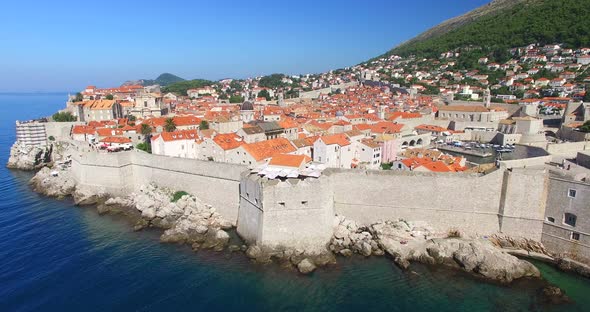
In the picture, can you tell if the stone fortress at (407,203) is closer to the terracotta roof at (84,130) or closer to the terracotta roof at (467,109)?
the terracotta roof at (84,130)

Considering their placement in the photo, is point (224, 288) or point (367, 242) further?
point (367, 242)

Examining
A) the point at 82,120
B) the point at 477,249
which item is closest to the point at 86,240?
the point at 477,249

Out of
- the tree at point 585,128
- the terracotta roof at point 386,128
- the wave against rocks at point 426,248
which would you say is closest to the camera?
the wave against rocks at point 426,248

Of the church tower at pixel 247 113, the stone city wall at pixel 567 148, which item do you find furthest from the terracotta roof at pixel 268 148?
the stone city wall at pixel 567 148

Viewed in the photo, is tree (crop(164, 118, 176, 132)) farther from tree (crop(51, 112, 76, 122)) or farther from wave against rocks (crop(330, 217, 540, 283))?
wave against rocks (crop(330, 217, 540, 283))

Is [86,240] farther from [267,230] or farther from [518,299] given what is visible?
[518,299]

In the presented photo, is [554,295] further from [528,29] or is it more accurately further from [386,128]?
[528,29]
